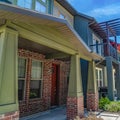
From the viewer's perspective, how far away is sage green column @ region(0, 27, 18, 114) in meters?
4.22

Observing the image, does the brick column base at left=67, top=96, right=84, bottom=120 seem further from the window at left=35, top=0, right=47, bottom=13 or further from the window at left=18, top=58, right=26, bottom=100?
the window at left=35, top=0, right=47, bottom=13

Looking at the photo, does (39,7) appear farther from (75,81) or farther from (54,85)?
(54,85)

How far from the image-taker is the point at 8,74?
14.5ft

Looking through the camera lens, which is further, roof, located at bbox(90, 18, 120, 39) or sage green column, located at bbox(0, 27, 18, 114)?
roof, located at bbox(90, 18, 120, 39)

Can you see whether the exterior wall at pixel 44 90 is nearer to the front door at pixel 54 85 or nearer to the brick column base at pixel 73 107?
the front door at pixel 54 85

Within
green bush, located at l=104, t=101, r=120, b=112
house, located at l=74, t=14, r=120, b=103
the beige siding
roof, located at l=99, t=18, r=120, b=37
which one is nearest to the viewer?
green bush, located at l=104, t=101, r=120, b=112

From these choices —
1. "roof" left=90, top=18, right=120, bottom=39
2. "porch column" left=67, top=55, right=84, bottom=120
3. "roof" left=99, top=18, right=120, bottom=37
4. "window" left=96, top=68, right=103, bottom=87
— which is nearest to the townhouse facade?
"porch column" left=67, top=55, right=84, bottom=120

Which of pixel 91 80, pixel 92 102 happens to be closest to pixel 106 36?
pixel 91 80

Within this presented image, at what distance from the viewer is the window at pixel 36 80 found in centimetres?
914

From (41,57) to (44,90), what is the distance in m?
1.87

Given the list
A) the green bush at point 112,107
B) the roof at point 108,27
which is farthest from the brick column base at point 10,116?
the roof at point 108,27

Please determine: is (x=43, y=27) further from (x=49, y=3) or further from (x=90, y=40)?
(x=90, y=40)

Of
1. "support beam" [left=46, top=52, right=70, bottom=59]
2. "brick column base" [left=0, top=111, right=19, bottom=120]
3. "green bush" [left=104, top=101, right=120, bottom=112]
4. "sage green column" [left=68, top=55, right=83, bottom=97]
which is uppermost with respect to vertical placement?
"support beam" [left=46, top=52, right=70, bottom=59]

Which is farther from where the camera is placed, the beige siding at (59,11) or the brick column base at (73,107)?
the beige siding at (59,11)
